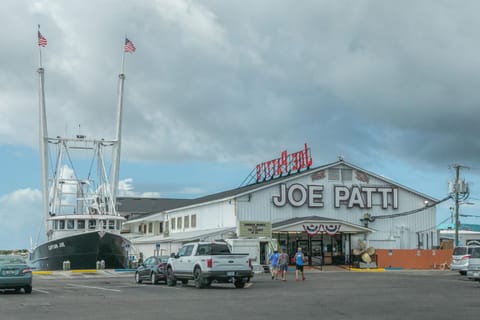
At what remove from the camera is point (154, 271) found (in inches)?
1248

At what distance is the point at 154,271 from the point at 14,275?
28.5ft

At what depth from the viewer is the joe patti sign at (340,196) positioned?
5388cm

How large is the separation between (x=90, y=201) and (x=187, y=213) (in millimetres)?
8701

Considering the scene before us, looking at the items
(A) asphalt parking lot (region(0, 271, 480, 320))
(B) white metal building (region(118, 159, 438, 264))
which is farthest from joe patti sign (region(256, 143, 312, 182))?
(A) asphalt parking lot (region(0, 271, 480, 320))

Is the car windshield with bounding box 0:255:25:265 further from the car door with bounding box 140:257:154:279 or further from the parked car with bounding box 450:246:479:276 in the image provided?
the parked car with bounding box 450:246:479:276

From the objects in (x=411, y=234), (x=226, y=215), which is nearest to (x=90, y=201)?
(x=226, y=215)

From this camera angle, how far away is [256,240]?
46062 mm

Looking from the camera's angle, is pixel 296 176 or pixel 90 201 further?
pixel 90 201

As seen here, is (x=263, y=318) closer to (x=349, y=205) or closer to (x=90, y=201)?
(x=349, y=205)

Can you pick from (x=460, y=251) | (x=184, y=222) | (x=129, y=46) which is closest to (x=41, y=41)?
(x=129, y=46)

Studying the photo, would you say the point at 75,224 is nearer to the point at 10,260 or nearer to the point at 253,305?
the point at 10,260

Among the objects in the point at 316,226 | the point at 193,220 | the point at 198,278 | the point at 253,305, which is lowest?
the point at 253,305

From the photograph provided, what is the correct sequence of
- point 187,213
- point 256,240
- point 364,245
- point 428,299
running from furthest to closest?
point 187,213
point 364,245
point 256,240
point 428,299

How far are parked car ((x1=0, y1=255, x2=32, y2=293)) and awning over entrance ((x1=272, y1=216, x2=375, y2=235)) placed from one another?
91.5ft
